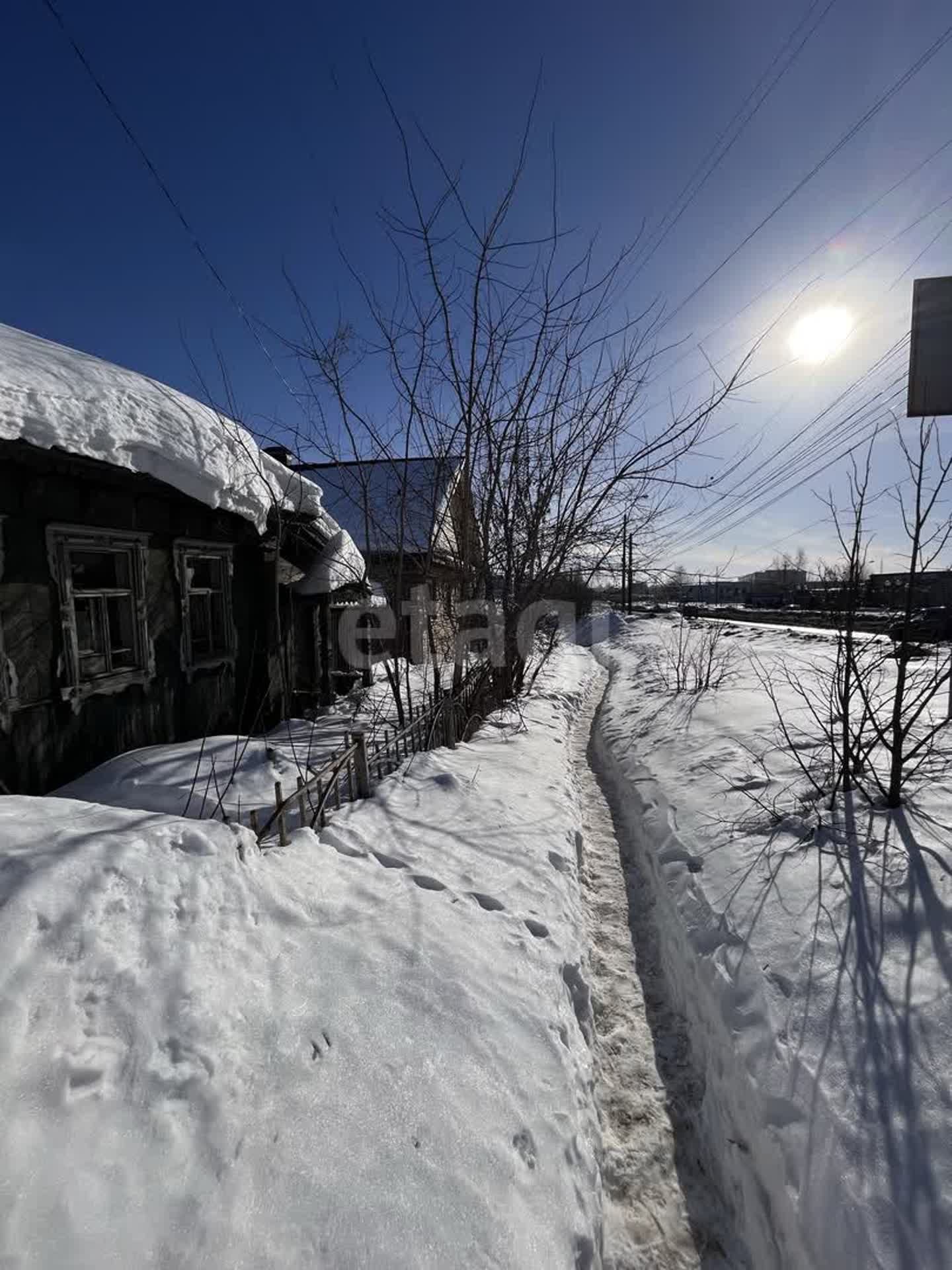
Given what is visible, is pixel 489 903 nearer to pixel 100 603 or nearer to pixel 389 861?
pixel 389 861

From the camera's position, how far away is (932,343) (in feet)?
18.6

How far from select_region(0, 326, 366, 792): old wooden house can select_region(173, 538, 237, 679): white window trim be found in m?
0.02

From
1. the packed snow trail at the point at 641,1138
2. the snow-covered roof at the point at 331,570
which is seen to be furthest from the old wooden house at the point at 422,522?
the packed snow trail at the point at 641,1138

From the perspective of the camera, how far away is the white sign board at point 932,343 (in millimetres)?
5613

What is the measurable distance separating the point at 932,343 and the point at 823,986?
22.3 feet

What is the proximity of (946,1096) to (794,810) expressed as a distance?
2329 mm

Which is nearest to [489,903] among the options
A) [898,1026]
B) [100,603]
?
[898,1026]

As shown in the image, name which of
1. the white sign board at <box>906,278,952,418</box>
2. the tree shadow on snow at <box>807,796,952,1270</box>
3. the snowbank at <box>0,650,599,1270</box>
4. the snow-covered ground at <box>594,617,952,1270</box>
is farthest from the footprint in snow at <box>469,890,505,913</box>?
the white sign board at <box>906,278,952,418</box>

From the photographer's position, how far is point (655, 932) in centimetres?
345

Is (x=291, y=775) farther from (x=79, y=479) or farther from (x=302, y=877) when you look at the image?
(x=79, y=479)

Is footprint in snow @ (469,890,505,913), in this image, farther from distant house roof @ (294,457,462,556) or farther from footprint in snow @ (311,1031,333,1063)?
distant house roof @ (294,457,462,556)

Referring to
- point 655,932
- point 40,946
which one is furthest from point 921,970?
point 40,946

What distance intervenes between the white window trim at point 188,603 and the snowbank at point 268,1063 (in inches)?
140

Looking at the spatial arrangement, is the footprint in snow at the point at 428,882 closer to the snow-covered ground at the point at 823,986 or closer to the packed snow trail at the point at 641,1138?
the packed snow trail at the point at 641,1138
